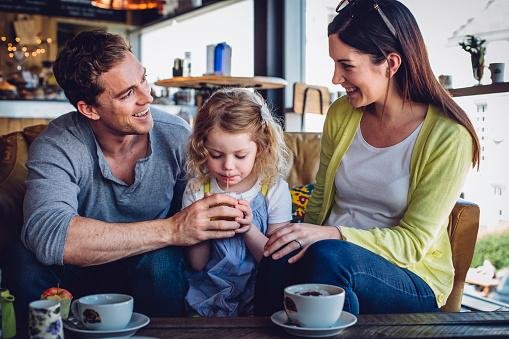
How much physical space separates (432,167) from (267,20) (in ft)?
11.3

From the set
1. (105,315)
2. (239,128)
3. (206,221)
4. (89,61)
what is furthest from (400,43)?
(105,315)

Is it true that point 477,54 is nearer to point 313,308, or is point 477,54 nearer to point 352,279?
point 352,279

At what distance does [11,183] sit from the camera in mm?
2404

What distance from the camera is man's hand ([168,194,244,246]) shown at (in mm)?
1927

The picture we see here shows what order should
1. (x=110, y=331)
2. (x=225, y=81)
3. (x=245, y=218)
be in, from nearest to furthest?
(x=110, y=331), (x=245, y=218), (x=225, y=81)

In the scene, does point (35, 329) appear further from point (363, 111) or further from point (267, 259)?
point (363, 111)

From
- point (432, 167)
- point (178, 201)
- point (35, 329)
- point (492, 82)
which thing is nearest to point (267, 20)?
point (492, 82)

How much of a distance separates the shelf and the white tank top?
1.44 meters

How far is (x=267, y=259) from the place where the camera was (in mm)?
1922

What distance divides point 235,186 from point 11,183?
84 cm

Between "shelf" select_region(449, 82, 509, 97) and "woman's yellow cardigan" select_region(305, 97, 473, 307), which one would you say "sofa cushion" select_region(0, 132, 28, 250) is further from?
"shelf" select_region(449, 82, 509, 97)

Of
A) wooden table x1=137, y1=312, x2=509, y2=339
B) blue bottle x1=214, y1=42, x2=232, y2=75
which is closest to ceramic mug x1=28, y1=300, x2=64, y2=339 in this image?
wooden table x1=137, y1=312, x2=509, y2=339

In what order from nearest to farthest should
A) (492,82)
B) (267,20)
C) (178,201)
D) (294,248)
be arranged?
1. (294,248)
2. (178,201)
3. (492,82)
4. (267,20)

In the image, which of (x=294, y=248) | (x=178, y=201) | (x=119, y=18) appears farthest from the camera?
(x=119, y=18)
